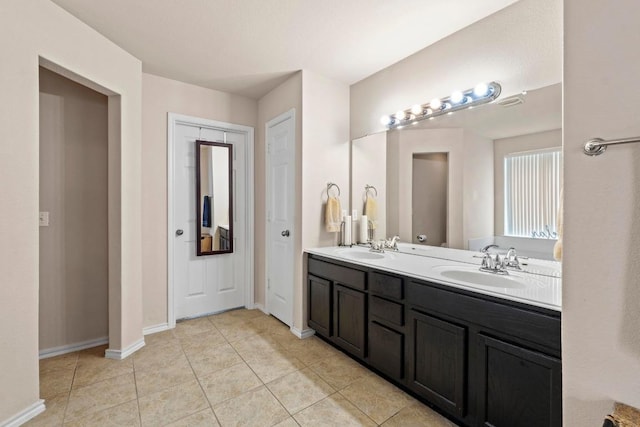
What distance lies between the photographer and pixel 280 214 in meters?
3.06

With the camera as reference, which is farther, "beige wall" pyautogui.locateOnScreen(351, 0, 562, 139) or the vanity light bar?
the vanity light bar

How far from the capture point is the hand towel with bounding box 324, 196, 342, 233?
110 inches

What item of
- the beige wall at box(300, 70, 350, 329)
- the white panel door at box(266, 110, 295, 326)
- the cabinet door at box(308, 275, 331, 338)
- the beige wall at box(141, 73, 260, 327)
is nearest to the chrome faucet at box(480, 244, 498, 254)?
the cabinet door at box(308, 275, 331, 338)

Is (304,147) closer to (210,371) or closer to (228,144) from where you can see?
(228,144)

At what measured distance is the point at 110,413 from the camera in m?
1.71

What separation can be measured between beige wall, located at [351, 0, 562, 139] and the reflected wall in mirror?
14 cm

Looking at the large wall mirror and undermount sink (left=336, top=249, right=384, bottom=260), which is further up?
the large wall mirror

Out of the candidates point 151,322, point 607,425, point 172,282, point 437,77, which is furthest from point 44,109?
point 607,425

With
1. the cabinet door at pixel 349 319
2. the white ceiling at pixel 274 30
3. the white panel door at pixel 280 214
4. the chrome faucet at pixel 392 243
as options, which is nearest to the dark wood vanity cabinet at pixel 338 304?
the cabinet door at pixel 349 319

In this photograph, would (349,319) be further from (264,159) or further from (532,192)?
(264,159)

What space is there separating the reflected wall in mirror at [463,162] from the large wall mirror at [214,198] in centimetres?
153

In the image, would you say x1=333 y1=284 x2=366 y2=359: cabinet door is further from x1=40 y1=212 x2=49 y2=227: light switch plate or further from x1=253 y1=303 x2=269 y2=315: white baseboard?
x1=40 y1=212 x2=49 y2=227: light switch plate

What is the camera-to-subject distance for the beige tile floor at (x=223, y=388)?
1.68 metres

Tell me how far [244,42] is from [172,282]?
231 centimetres
